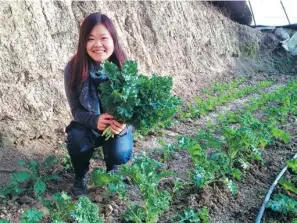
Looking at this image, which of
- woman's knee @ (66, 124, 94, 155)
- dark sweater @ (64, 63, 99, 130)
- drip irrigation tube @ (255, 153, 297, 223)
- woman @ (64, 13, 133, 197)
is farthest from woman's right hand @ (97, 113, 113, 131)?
drip irrigation tube @ (255, 153, 297, 223)

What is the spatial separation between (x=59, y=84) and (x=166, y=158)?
6.05ft

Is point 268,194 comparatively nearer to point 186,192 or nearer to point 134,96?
point 186,192

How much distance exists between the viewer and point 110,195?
321 cm

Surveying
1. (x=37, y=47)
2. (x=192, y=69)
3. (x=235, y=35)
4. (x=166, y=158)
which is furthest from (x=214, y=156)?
(x=235, y=35)

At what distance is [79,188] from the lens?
321 centimetres

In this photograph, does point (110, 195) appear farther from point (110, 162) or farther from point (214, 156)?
point (214, 156)

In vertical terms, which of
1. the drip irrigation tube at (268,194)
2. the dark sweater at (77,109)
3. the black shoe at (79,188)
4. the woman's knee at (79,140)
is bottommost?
the drip irrigation tube at (268,194)

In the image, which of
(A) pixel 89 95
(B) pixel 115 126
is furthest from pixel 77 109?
(B) pixel 115 126

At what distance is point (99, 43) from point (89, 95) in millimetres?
475

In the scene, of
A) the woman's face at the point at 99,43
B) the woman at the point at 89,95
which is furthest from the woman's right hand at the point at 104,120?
the woman's face at the point at 99,43

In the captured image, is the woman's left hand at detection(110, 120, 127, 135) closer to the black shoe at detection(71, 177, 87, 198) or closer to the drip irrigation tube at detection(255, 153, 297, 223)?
the black shoe at detection(71, 177, 87, 198)

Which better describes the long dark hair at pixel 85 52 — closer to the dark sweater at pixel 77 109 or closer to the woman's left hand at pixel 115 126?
the dark sweater at pixel 77 109

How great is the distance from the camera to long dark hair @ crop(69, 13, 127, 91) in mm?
2902

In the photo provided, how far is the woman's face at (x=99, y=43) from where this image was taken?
290 cm
